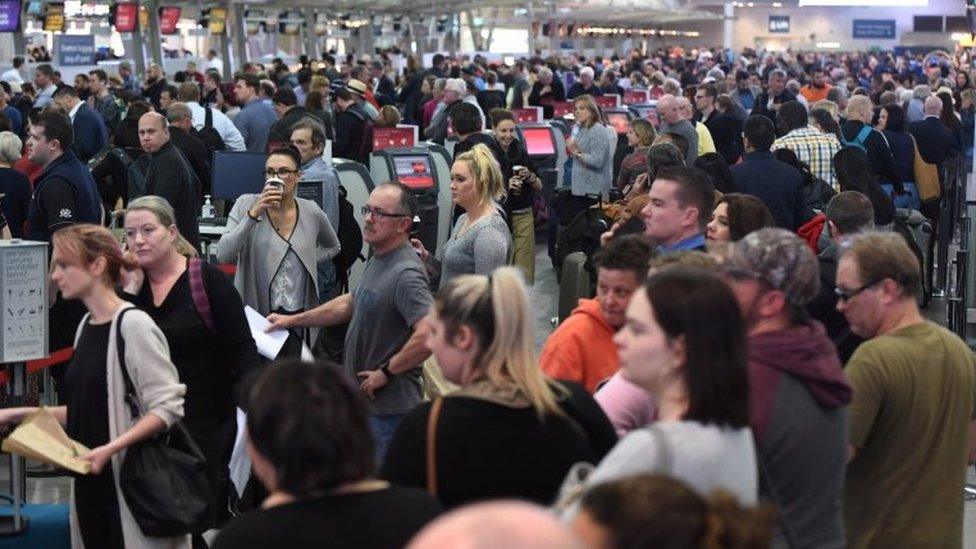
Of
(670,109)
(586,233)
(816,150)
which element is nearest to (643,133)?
(670,109)

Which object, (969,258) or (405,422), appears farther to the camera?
(969,258)

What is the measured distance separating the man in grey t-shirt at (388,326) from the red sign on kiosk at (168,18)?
27.6 m

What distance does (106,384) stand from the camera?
506 cm

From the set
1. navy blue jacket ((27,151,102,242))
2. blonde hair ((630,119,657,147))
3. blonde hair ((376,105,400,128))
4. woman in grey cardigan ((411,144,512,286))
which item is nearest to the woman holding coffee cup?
blonde hair ((630,119,657,147))

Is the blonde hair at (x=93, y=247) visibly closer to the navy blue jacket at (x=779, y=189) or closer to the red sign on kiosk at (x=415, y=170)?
the navy blue jacket at (x=779, y=189)

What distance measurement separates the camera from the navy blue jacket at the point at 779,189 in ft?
32.6

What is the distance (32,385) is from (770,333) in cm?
598

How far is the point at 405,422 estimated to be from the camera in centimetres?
356

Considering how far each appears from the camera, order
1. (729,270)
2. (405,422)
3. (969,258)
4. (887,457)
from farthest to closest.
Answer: (969,258) → (887,457) → (729,270) → (405,422)

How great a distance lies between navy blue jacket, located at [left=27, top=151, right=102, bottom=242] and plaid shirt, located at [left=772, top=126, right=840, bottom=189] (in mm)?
4767

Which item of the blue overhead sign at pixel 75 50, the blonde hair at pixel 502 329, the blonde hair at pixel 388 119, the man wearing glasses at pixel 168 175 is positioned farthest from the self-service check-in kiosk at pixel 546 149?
the blonde hair at pixel 502 329

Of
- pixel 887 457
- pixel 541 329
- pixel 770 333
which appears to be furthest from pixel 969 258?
pixel 770 333

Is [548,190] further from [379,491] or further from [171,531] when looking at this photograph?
[379,491]

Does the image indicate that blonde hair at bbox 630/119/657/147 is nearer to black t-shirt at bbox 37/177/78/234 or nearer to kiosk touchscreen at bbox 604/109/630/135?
black t-shirt at bbox 37/177/78/234
